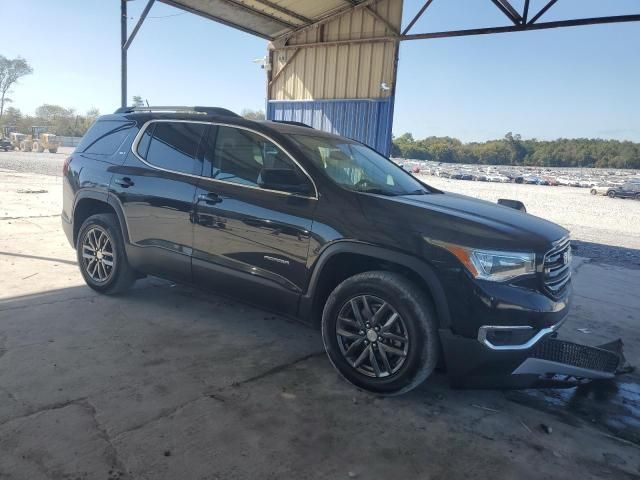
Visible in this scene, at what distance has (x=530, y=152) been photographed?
110 m

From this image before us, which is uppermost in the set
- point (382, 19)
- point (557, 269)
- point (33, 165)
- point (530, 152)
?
point (530, 152)

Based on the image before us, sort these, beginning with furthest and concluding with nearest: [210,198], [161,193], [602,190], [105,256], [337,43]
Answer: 1. [602,190]
2. [337,43]
3. [105,256]
4. [161,193]
5. [210,198]

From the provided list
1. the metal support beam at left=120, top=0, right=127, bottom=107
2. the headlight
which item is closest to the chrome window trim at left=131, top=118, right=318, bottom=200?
the headlight

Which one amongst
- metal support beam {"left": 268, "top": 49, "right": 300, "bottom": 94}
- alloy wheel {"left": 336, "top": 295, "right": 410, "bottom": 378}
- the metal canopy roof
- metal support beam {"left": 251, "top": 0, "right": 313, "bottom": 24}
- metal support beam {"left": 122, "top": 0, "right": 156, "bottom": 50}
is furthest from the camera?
metal support beam {"left": 268, "top": 49, "right": 300, "bottom": 94}

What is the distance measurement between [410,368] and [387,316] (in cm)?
35

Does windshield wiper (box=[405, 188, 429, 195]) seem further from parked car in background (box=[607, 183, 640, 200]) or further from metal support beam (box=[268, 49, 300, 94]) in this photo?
parked car in background (box=[607, 183, 640, 200])

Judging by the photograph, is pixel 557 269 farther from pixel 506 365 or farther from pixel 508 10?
pixel 508 10

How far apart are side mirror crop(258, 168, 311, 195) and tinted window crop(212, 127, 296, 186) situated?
0.50 ft

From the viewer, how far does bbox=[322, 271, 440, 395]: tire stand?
2.96m

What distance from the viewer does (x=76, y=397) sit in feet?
9.62

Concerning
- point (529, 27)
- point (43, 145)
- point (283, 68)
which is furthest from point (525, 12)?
point (43, 145)

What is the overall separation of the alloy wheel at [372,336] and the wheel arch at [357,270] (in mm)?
243

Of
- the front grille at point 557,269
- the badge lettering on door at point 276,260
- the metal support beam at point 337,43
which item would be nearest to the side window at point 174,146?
the badge lettering on door at point 276,260

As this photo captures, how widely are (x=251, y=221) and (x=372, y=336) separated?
1.25 m
